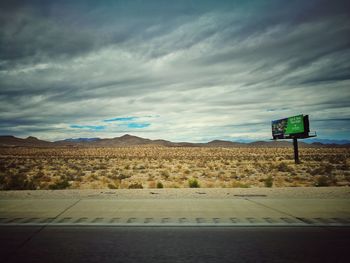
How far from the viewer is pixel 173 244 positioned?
5.57 meters

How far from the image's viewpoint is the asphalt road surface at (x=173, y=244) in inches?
193

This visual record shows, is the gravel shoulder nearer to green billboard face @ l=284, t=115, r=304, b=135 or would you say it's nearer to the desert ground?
the desert ground

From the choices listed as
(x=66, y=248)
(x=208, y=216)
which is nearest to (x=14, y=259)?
(x=66, y=248)

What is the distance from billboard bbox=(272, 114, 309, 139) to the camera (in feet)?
127

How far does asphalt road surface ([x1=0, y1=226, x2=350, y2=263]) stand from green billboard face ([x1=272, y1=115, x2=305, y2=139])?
3458cm

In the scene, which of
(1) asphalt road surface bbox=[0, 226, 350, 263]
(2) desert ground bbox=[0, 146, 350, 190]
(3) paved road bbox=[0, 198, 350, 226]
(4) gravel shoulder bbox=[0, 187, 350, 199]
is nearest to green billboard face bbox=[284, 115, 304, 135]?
(2) desert ground bbox=[0, 146, 350, 190]

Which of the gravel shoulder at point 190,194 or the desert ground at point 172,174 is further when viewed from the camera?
the desert ground at point 172,174

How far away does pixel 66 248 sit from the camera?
5.41 metres

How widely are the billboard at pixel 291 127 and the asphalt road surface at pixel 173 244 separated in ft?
112

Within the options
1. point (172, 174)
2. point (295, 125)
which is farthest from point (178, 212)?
point (295, 125)

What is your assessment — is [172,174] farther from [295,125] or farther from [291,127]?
[291,127]

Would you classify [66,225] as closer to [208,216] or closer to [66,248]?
[66,248]

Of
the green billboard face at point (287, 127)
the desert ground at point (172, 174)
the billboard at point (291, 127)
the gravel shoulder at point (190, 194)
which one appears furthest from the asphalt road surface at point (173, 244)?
the green billboard face at point (287, 127)

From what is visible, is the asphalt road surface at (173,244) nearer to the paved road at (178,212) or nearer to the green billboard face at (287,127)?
the paved road at (178,212)
